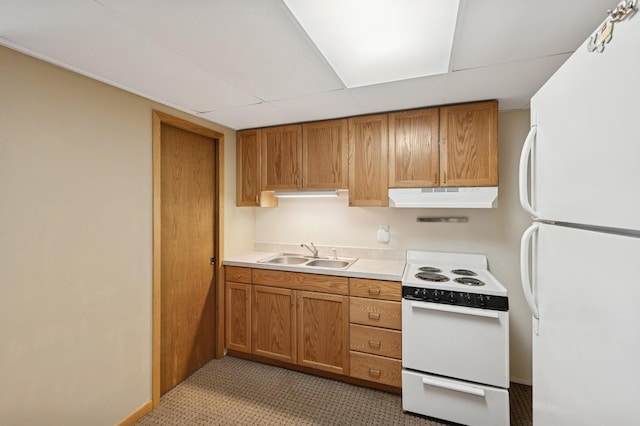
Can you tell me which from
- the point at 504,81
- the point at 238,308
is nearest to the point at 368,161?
the point at 504,81

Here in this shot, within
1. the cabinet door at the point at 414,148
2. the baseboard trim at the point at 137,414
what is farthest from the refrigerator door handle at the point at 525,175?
the baseboard trim at the point at 137,414

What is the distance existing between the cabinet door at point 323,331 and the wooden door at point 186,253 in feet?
3.15

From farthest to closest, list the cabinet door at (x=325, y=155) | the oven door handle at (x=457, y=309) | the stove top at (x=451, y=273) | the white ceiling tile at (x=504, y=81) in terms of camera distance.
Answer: the cabinet door at (x=325, y=155), the stove top at (x=451, y=273), the oven door handle at (x=457, y=309), the white ceiling tile at (x=504, y=81)

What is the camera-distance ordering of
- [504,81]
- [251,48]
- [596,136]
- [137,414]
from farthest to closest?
1. [137,414]
2. [504,81]
3. [251,48]
4. [596,136]

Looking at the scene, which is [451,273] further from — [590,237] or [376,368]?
[590,237]

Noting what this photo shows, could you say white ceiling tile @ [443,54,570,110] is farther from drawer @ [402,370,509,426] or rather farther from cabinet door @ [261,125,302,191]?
drawer @ [402,370,509,426]

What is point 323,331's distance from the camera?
2486 mm

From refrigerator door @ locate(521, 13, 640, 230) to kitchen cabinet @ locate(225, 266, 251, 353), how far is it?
2.45m

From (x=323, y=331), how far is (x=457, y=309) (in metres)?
1.13

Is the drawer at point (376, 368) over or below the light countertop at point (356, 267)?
below

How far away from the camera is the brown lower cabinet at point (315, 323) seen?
227cm

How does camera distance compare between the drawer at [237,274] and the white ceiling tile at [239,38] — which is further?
the drawer at [237,274]

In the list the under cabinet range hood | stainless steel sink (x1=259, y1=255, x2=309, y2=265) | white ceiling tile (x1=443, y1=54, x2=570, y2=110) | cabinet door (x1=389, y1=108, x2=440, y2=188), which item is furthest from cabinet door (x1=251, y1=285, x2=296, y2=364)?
white ceiling tile (x1=443, y1=54, x2=570, y2=110)

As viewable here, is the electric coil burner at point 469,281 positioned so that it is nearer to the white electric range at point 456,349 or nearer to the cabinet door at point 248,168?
the white electric range at point 456,349
